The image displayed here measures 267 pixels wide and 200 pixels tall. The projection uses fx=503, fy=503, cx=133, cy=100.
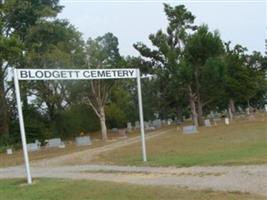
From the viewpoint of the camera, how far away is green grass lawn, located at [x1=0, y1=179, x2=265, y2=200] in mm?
9711

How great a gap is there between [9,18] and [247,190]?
43209mm

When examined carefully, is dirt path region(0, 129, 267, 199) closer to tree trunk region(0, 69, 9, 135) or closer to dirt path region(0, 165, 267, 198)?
dirt path region(0, 165, 267, 198)

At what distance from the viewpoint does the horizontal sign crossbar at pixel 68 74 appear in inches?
616

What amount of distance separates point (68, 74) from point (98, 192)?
20.6ft

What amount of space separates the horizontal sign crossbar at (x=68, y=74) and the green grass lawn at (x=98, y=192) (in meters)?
3.36

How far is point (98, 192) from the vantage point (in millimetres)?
11320

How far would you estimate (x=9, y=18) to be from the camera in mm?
49469

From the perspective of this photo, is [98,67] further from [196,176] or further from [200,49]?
[196,176]

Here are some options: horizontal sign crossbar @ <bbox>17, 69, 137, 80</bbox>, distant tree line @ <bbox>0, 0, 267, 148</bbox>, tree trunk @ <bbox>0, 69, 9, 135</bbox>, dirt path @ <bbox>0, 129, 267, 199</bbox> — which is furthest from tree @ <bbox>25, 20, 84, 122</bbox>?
dirt path @ <bbox>0, 129, 267, 199</bbox>

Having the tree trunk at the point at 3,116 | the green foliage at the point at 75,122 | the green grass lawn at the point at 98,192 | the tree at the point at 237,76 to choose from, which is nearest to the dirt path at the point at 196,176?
the green grass lawn at the point at 98,192

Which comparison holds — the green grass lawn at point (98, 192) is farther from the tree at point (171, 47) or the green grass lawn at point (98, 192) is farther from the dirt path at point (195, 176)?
the tree at point (171, 47)

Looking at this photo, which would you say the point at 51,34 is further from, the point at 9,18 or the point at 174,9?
the point at 174,9

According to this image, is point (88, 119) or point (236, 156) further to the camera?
point (88, 119)

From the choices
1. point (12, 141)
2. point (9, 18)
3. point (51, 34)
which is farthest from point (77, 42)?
point (12, 141)
